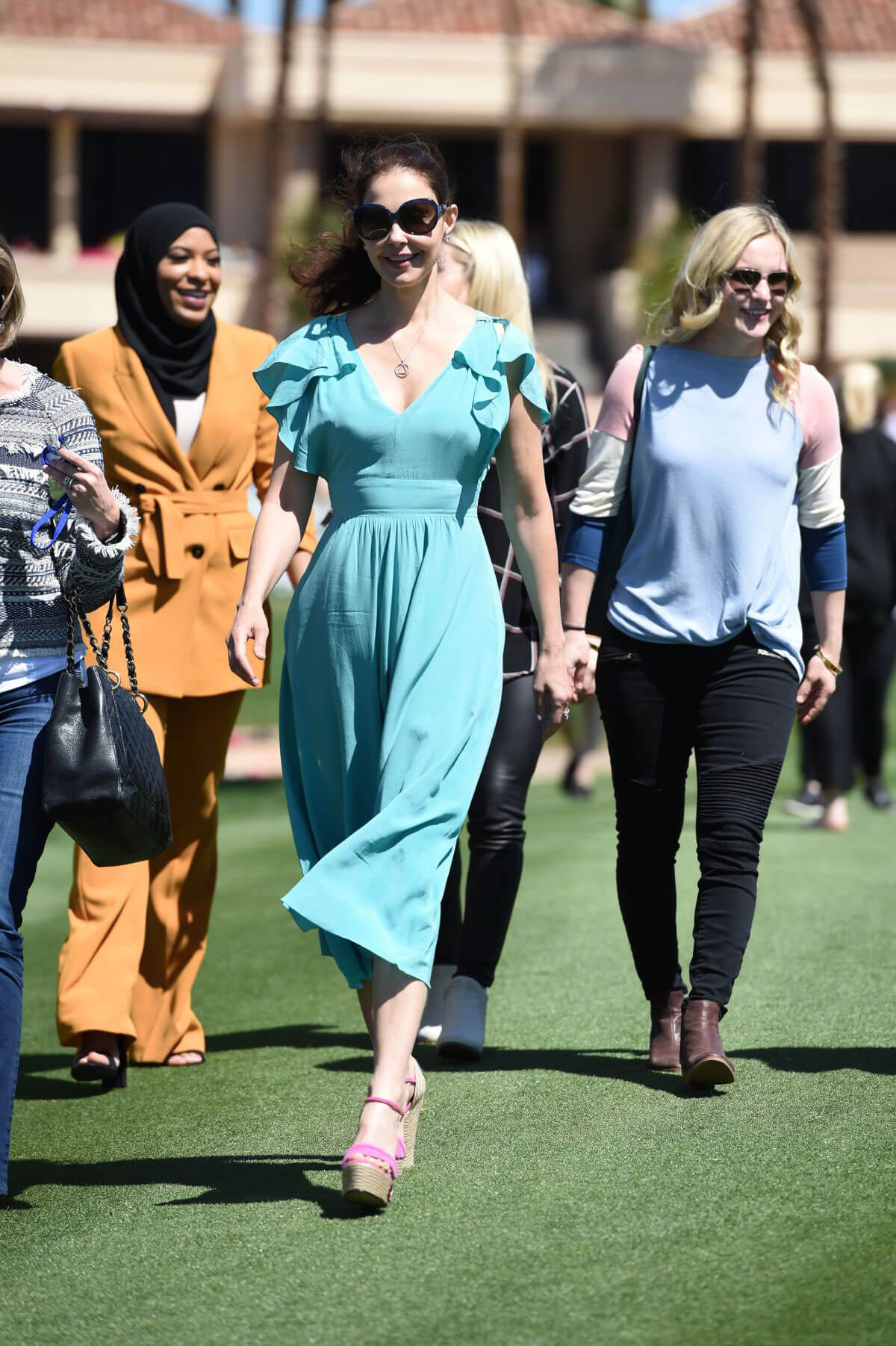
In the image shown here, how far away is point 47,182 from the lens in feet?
139

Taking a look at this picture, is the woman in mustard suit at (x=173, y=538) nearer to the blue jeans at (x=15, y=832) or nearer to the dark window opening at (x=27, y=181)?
the blue jeans at (x=15, y=832)

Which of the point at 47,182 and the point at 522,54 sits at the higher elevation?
the point at 522,54

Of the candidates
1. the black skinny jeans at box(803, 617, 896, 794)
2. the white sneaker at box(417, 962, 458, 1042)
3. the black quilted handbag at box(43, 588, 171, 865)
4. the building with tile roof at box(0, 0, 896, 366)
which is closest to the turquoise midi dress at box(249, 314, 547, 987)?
the black quilted handbag at box(43, 588, 171, 865)

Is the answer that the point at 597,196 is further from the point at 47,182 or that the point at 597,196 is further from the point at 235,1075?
the point at 235,1075

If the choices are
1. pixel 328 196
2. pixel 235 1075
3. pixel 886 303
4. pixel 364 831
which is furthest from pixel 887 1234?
pixel 886 303

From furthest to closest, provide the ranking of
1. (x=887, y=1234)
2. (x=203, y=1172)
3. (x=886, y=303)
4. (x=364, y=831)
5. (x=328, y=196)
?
1. (x=886, y=303)
2. (x=328, y=196)
3. (x=203, y=1172)
4. (x=364, y=831)
5. (x=887, y=1234)

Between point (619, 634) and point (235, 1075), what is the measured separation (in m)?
1.65

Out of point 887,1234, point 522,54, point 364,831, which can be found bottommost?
point 887,1234

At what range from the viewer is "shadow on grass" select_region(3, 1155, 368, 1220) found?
13.5ft

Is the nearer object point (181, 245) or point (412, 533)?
point (412, 533)

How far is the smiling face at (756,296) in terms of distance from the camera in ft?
15.8

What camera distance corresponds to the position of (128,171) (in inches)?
1654

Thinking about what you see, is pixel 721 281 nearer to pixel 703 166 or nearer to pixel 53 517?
pixel 53 517

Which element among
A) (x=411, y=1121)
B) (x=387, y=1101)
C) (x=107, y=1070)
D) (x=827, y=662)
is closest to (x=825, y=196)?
(x=827, y=662)
